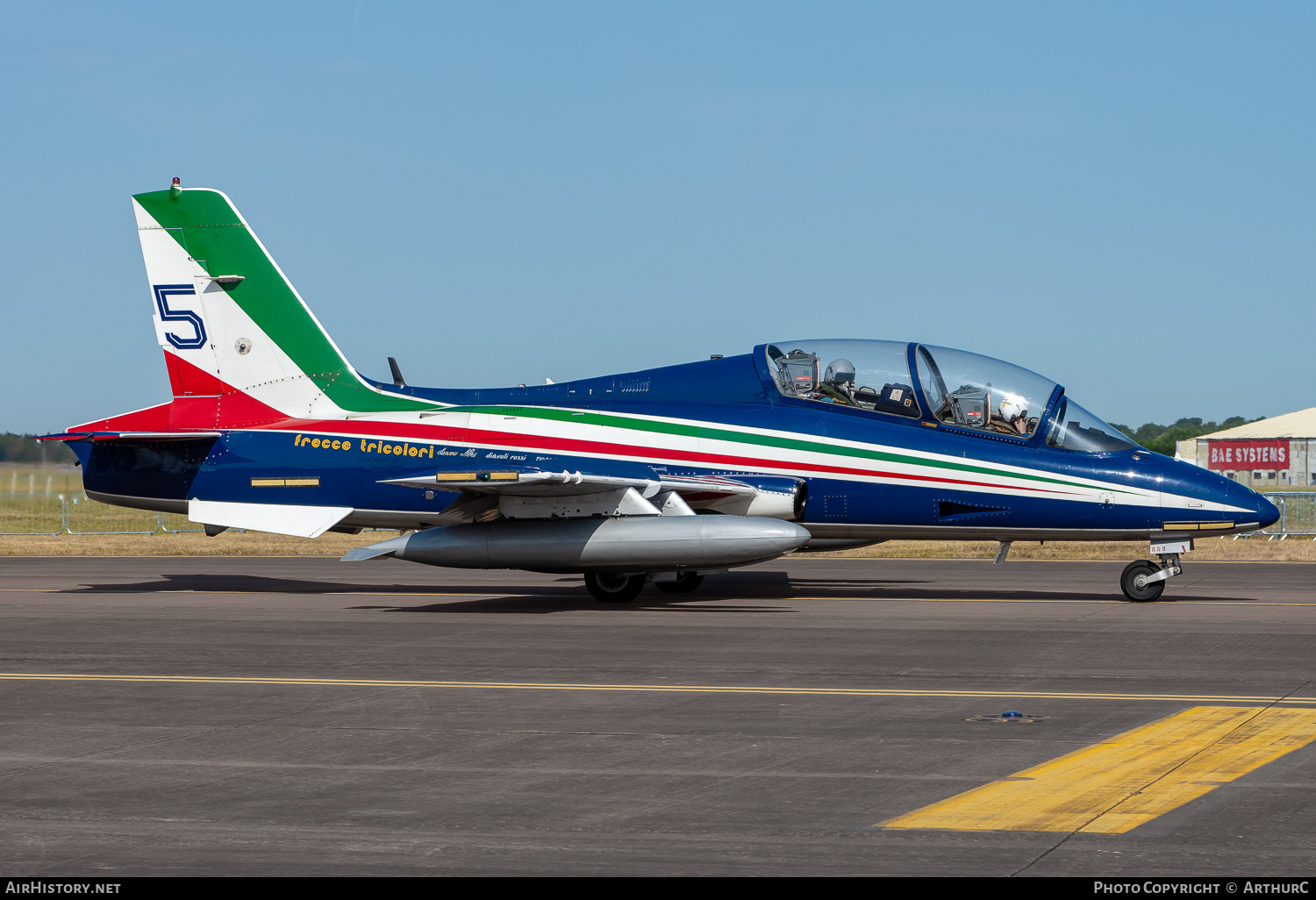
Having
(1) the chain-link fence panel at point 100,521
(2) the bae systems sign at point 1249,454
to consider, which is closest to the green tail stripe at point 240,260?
(1) the chain-link fence panel at point 100,521

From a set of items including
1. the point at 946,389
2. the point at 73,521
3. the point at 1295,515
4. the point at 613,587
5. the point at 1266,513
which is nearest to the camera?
the point at 1266,513

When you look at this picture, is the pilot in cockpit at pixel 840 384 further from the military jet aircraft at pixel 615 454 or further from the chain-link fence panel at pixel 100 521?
the chain-link fence panel at pixel 100 521

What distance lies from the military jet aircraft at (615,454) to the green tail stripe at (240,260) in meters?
0.03

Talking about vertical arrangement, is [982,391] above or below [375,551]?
above

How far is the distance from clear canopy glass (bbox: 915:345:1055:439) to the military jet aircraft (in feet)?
0.09

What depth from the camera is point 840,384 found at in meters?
17.4

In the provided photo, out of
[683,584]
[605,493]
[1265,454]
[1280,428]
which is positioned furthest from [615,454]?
[1280,428]

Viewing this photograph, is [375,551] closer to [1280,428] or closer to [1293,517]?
[1293,517]

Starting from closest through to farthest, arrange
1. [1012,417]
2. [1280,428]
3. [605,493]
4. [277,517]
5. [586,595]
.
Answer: [1012,417] < [605,493] < [277,517] < [586,595] < [1280,428]

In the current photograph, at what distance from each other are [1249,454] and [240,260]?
85.3 meters

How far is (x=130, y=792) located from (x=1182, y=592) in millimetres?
15091

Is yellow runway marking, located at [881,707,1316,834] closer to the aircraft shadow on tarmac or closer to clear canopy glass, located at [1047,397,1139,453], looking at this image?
clear canopy glass, located at [1047,397,1139,453]

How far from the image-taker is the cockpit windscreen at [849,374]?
17125 mm
